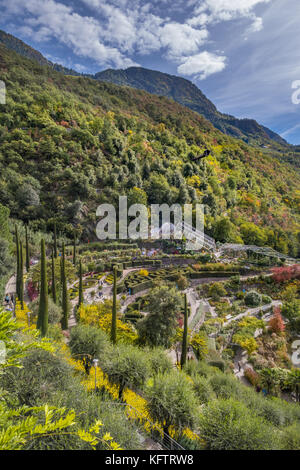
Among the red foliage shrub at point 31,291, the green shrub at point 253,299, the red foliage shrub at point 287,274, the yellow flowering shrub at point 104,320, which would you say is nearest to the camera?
the yellow flowering shrub at point 104,320

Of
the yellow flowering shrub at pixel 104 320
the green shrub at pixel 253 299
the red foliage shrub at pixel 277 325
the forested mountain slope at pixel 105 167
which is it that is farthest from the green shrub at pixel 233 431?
the forested mountain slope at pixel 105 167

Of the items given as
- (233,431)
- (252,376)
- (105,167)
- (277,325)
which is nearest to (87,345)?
(233,431)

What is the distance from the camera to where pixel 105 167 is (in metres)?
44.9

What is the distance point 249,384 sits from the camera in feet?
50.9

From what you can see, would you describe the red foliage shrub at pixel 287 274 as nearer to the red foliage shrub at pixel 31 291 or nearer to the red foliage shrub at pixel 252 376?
the red foliage shrub at pixel 252 376

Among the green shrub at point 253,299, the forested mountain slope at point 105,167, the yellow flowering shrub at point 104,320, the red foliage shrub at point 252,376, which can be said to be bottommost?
the red foliage shrub at point 252,376

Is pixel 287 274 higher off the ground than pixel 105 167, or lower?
lower

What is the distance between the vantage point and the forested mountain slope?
3731cm

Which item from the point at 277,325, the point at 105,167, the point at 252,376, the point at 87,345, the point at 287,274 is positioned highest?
the point at 105,167

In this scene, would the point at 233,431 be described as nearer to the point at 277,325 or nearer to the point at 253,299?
the point at 277,325

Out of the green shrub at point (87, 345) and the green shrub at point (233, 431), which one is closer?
the green shrub at point (233, 431)

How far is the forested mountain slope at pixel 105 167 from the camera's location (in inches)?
1469

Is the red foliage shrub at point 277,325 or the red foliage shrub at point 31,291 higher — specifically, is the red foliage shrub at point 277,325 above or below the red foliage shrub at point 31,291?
below

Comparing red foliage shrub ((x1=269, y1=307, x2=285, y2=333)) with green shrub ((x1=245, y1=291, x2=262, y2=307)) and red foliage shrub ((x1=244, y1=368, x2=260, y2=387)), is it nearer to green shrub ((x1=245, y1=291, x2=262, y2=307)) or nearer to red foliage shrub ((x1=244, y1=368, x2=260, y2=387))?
green shrub ((x1=245, y1=291, x2=262, y2=307))
